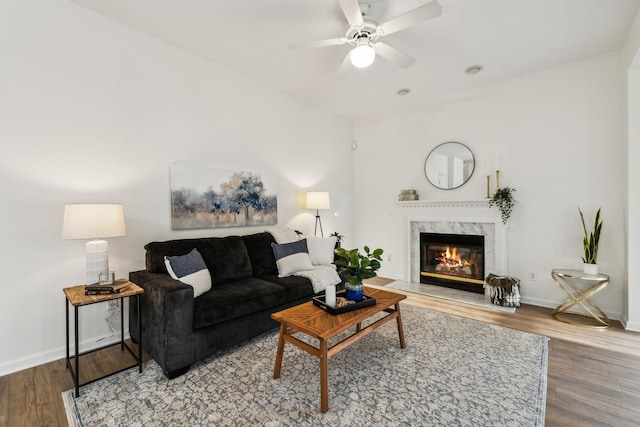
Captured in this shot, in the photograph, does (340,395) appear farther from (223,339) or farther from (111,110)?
(111,110)

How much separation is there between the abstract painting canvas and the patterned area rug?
1.46 metres

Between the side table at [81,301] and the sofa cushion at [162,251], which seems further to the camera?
the sofa cushion at [162,251]

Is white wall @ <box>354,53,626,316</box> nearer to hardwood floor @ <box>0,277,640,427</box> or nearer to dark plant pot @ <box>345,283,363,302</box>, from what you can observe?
hardwood floor @ <box>0,277,640,427</box>

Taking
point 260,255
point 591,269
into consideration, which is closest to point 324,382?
point 260,255

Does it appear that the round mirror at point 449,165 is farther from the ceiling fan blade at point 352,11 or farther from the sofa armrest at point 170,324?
the sofa armrest at point 170,324

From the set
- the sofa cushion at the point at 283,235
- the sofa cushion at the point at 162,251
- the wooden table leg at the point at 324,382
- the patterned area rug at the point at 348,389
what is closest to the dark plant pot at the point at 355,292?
the patterned area rug at the point at 348,389

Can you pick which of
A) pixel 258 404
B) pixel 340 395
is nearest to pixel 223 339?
pixel 258 404

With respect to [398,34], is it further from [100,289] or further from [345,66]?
[100,289]

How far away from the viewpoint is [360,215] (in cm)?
549

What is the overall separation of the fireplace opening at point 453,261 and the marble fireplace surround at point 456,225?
0.09 meters

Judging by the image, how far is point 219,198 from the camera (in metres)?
3.44

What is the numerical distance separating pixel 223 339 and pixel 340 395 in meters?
1.05

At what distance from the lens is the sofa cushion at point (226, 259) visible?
2.90 meters

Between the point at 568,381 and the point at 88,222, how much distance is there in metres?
3.58
